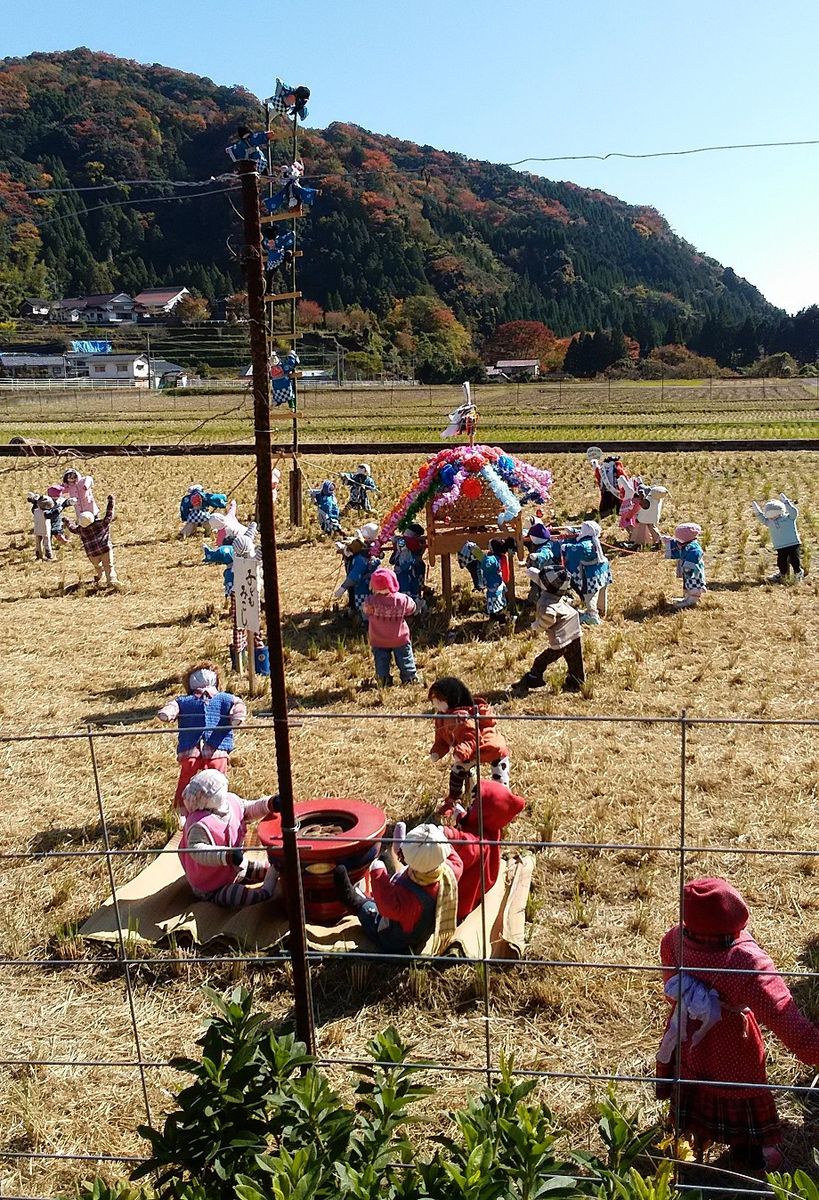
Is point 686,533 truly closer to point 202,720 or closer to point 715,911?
point 202,720

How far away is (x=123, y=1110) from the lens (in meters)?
3.73

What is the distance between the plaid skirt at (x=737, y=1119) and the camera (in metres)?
3.26

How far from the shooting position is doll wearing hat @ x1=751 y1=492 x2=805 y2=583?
11508mm

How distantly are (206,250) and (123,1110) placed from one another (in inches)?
4585

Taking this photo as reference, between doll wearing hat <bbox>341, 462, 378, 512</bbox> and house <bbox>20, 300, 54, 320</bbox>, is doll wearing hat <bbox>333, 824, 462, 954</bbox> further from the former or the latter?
house <bbox>20, 300, 54, 320</bbox>

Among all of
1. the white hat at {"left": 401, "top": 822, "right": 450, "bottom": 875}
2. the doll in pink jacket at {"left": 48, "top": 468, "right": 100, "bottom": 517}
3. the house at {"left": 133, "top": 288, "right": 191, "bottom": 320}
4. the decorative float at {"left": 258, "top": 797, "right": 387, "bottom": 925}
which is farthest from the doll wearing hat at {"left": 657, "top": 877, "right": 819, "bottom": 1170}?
the house at {"left": 133, "top": 288, "right": 191, "bottom": 320}

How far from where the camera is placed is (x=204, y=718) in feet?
19.6

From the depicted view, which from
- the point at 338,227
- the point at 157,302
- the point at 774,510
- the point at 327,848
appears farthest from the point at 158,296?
the point at 327,848

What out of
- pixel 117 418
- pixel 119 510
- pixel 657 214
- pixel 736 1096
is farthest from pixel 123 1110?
pixel 657 214

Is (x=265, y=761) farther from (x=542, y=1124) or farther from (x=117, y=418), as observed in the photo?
(x=117, y=418)

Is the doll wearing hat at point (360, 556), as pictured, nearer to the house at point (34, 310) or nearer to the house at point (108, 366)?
the house at point (108, 366)

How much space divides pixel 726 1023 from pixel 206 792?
110 inches

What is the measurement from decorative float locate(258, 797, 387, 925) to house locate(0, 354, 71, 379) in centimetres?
7247

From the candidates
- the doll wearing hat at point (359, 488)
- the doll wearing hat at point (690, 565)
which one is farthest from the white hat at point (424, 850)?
the doll wearing hat at point (359, 488)
